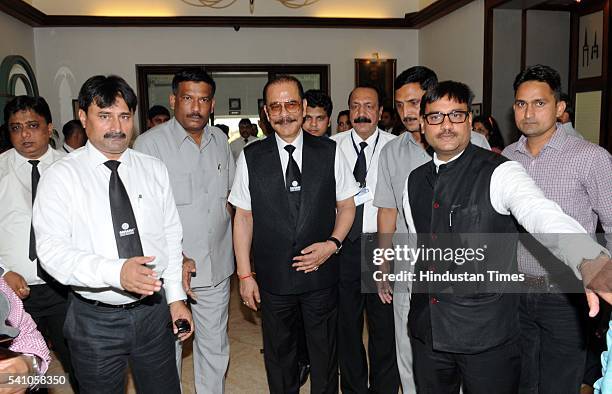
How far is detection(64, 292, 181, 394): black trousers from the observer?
1.93 m

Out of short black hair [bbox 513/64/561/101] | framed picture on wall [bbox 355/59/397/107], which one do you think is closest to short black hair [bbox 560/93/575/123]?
short black hair [bbox 513/64/561/101]

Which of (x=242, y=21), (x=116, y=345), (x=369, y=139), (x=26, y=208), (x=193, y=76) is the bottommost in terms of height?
(x=116, y=345)

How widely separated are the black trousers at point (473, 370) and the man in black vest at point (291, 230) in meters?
0.66

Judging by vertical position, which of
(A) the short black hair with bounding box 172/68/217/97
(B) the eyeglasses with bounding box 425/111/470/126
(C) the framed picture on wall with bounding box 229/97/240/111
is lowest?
(B) the eyeglasses with bounding box 425/111/470/126

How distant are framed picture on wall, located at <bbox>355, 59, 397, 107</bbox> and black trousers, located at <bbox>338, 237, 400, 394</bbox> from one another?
6.83 metres

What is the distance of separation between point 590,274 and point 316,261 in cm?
129

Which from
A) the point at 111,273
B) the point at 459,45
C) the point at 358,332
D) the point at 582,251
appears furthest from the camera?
the point at 459,45

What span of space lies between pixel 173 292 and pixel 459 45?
22.5 feet

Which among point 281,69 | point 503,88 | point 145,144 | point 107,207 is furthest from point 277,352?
point 281,69

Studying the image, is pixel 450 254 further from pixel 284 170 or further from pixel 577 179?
pixel 284 170

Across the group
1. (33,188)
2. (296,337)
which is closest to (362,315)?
(296,337)

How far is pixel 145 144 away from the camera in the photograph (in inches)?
108

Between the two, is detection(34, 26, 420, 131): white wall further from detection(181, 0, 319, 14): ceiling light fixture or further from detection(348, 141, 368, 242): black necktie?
detection(348, 141, 368, 242): black necktie

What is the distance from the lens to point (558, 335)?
7.50ft
